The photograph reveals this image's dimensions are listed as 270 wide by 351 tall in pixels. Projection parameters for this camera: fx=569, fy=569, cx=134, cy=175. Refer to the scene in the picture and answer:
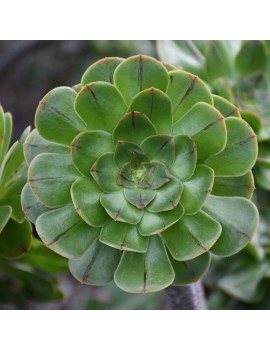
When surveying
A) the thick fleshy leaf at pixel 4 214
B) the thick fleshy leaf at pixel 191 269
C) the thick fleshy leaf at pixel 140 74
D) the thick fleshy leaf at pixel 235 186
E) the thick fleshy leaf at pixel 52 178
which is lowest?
the thick fleshy leaf at pixel 191 269

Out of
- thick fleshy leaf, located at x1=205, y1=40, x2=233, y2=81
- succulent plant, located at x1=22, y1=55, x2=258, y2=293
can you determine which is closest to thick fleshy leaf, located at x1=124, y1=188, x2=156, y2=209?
succulent plant, located at x1=22, y1=55, x2=258, y2=293

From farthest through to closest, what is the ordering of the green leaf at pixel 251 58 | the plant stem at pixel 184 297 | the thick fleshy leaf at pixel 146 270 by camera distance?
the green leaf at pixel 251 58
the plant stem at pixel 184 297
the thick fleshy leaf at pixel 146 270

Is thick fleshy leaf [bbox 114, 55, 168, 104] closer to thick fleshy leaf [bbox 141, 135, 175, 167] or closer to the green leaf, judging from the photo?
thick fleshy leaf [bbox 141, 135, 175, 167]

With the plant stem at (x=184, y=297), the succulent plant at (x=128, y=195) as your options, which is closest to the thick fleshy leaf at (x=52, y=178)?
the succulent plant at (x=128, y=195)

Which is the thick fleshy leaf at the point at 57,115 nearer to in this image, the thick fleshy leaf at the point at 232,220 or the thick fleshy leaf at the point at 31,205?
the thick fleshy leaf at the point at 31,205

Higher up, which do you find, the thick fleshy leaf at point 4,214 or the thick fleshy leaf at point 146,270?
the thick fleshy leaf at point 4,214
